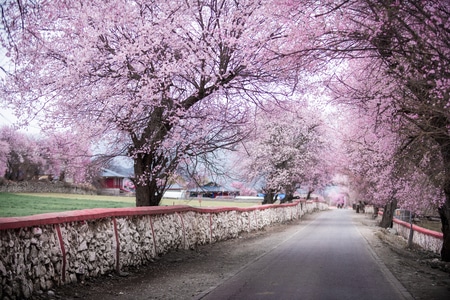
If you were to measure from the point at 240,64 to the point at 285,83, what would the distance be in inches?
75.8

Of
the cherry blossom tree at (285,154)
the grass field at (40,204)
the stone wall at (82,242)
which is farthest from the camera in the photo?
the cherry blossom tree at (285,154)

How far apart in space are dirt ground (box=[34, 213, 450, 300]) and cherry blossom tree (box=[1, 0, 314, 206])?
2.96 metres

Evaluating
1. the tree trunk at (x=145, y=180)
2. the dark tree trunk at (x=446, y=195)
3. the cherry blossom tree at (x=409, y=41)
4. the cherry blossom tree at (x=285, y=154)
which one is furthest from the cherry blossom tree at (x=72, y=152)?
the cherry blossom tree at (x=285, y=154)

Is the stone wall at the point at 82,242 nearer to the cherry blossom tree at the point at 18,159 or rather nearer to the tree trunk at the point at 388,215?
the tree trunk at the point at 388,215

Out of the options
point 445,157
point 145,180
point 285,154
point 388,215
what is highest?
point 285,154

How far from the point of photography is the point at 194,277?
33.2ft

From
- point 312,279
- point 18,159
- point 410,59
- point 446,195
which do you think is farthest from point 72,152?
point 18,159

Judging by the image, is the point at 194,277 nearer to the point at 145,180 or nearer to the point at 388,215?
Result: the point at 145,180

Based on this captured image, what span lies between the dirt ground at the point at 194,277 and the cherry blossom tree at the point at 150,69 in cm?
296

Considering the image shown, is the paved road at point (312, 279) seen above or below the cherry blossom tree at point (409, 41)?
below

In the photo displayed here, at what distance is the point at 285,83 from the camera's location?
13859 mm

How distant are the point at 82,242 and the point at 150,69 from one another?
5700 mm

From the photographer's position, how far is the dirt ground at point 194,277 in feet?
26.5

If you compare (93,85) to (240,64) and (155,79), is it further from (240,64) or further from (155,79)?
(240,64)
